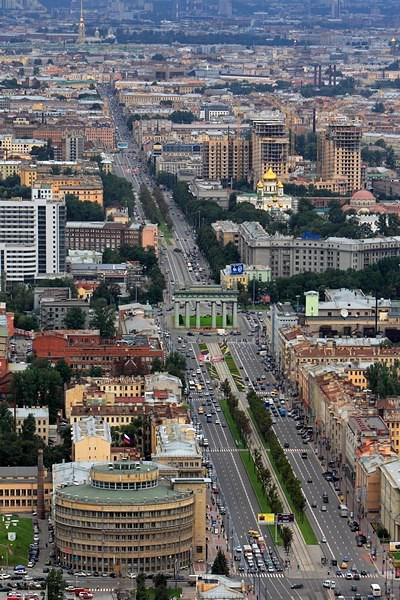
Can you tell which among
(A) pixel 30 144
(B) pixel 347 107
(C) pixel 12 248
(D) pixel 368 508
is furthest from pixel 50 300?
(B) pixel 347 107

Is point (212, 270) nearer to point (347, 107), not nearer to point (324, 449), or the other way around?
point (324, 449)

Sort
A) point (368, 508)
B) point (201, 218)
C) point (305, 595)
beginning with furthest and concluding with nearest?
point (201, 218) → point (368, 508) → point (305, 595)

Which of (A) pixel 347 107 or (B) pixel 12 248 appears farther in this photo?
(A) pixel 347 107

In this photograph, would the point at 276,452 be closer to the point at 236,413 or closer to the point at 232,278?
the point at 236,413

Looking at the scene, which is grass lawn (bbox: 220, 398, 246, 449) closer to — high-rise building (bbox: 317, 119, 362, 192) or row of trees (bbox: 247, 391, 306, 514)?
row of trees (bbox: 247, 391, 306, 514)

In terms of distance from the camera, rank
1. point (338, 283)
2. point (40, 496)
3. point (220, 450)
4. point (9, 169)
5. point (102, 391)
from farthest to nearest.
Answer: point (9, 169)
point (338, 283)
point (102, 391)
point (220, 450)
point (40, 496)

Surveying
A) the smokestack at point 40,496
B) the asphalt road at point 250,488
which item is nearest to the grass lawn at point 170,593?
the asphalt road at point 250,488

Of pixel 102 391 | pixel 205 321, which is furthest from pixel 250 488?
pixel 205 321
